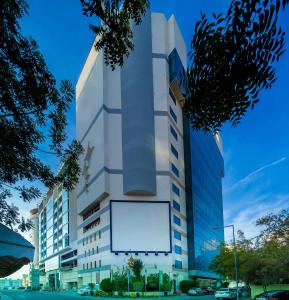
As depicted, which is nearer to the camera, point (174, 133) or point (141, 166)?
point (141, 166)

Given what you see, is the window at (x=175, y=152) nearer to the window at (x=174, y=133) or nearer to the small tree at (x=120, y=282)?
the window at (x=174, y=133)

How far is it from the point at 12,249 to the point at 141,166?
71.2m

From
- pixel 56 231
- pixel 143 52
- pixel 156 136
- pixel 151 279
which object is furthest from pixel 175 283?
pixel 56 231

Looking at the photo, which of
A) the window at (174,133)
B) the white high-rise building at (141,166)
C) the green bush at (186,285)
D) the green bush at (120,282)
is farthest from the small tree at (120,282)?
the window at (174,133)

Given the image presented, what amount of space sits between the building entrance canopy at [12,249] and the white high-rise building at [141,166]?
69.8 m

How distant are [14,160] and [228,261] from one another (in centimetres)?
6092

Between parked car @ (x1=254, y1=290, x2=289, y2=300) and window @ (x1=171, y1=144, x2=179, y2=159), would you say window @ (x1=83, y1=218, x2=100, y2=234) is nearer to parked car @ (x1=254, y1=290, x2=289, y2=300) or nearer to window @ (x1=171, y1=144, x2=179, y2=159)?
window @ (x1=171, y1=144, x2=179, y2=159)

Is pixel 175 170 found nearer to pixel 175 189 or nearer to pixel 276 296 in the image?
pixel 175 189

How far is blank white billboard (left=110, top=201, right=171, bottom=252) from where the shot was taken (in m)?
79.2

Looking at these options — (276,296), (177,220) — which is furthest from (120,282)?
(276,296)

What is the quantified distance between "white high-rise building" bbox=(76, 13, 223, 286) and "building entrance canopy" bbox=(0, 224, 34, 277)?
69.8 m

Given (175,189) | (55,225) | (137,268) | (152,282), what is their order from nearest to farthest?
(137,268) → (152,282) → (175,189) → (55,225)

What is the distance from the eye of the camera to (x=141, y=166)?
260 ft

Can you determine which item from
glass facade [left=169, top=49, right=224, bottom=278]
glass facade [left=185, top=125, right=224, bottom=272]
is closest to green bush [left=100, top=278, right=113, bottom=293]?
glass facade [left=169, top=49, right=224, bottom=278]
